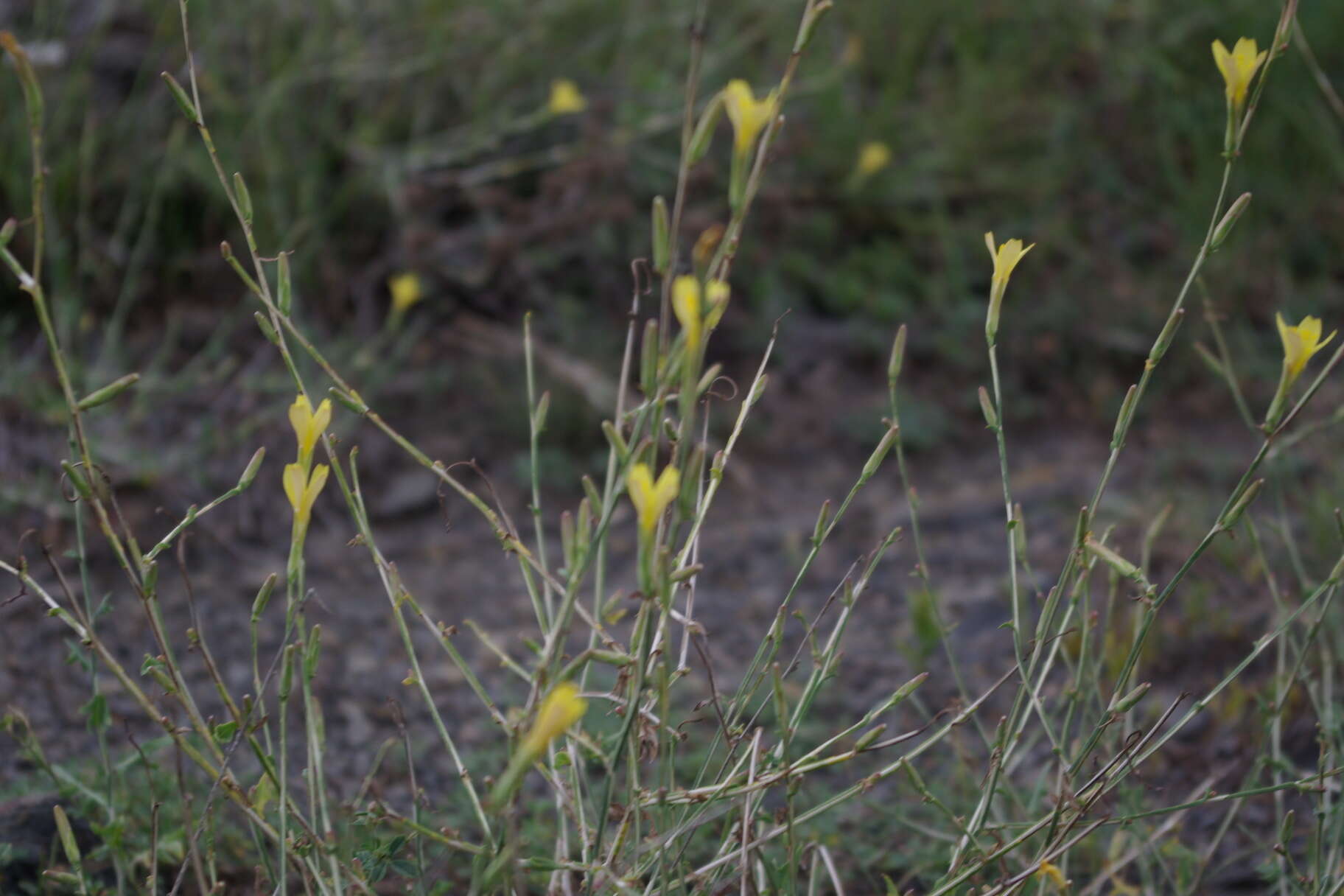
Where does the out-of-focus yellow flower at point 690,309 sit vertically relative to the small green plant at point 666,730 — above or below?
above

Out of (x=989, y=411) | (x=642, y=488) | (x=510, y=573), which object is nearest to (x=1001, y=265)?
(x=989, y=411)

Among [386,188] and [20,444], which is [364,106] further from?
[20,444]

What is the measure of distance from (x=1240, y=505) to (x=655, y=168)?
242 centimetres

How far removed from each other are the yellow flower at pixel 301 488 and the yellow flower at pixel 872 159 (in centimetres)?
252

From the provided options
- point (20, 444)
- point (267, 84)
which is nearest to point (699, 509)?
point (20, 444)

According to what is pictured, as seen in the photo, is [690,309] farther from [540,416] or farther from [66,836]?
[66,836]

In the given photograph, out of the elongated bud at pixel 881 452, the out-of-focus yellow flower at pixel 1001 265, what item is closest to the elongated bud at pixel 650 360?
the elongated bud at pixel 881 452

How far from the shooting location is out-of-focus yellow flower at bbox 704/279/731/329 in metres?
0.87

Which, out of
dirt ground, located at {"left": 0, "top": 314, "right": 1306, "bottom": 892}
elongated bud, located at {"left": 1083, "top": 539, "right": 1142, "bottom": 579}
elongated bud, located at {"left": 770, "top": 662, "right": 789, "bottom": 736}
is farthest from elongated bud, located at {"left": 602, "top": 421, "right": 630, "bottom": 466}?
dirt ground, located at {"left": 0, "top": 314, "right": 1306, "bottom": 892}

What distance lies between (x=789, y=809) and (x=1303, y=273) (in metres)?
3.24

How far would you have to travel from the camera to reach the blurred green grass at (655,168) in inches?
113

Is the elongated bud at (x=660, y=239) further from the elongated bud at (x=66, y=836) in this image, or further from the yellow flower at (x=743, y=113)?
the elongated bud at (x=66, y=836)

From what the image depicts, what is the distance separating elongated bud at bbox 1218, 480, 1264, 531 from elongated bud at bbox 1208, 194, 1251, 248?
0.23 meters

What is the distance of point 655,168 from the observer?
327cm
